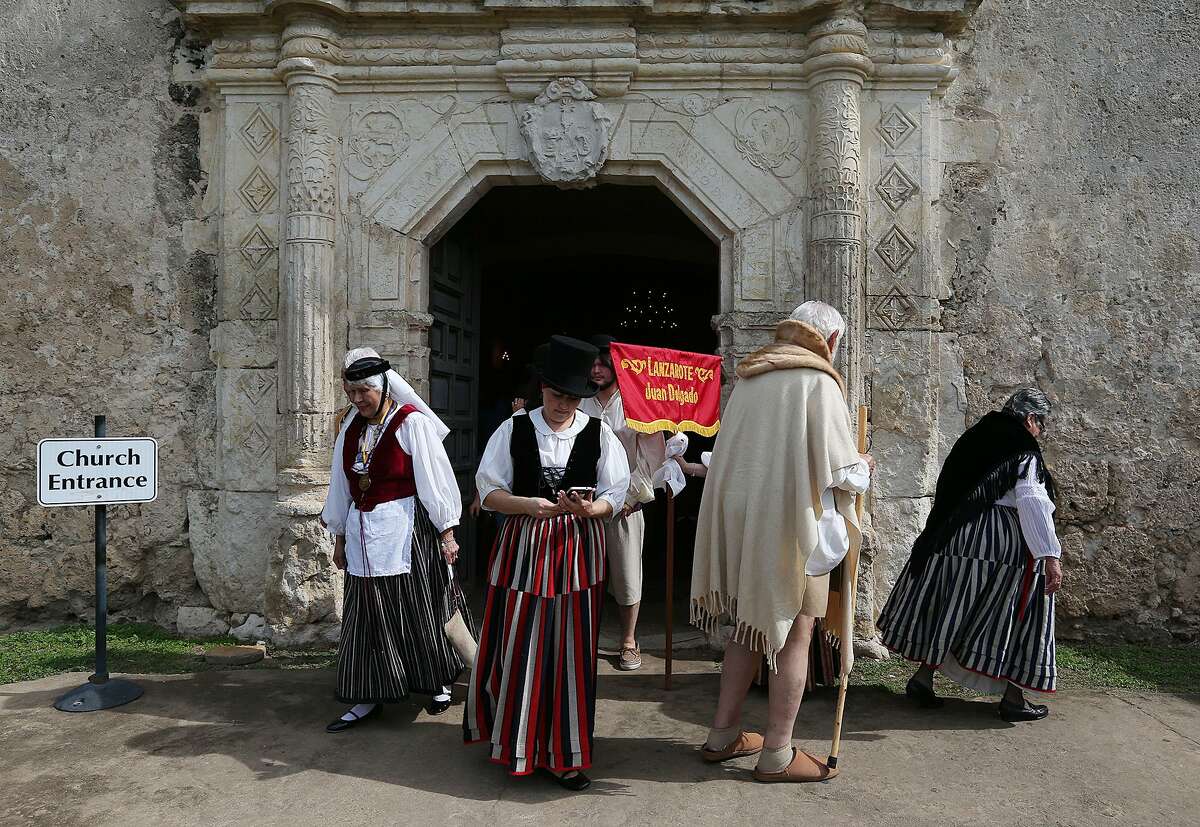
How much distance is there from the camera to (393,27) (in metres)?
4.96

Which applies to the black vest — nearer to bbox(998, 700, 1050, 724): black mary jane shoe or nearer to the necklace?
the necklace

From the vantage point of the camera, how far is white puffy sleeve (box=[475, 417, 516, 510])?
10.3ft

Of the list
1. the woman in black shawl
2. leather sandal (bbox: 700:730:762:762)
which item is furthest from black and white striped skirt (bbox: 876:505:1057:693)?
leather sandal (bbox: 700:730:762:762)

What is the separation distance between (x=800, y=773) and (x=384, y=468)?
2.05 meters

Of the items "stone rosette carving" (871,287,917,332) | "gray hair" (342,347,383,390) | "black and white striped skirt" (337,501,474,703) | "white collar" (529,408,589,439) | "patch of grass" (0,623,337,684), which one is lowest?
"patch of grass" (0,623,337,684)

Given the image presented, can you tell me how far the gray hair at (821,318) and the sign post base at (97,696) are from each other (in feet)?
11.4

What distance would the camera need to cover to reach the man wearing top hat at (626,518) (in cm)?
440

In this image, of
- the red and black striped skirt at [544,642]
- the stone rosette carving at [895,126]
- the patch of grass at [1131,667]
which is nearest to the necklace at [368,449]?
the red and black striped skirt at [544,642]

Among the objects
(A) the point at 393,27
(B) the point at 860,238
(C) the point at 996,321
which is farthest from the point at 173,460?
(C) the point at 996,321

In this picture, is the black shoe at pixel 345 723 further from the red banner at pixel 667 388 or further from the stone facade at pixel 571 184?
the red banner at pixel 667 388

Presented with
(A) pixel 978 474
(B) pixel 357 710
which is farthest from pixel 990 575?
(B) pixel 357 710

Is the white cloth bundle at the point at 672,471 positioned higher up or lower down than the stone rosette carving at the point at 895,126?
lower down

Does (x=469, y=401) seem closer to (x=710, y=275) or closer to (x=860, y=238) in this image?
(x=860, y=238)

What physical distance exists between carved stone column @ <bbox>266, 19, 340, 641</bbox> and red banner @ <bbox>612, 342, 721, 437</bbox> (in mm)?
1890
